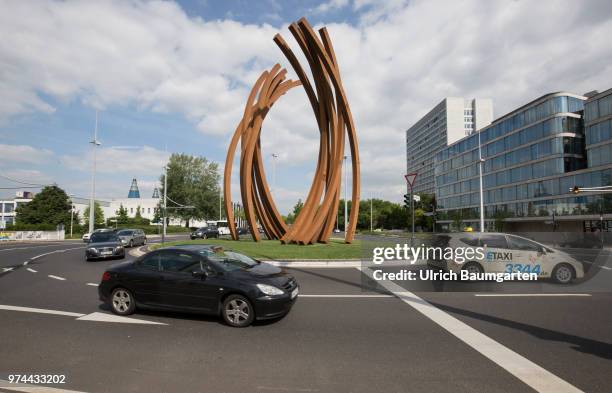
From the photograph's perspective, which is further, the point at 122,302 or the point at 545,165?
the point at 545,165

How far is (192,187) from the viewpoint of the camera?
77750 millimetres

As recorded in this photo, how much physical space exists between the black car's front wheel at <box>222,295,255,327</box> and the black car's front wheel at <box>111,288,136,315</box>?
206cm

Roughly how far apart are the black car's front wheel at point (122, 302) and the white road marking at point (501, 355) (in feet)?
18.6

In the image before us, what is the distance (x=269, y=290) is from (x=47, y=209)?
74.4 metres

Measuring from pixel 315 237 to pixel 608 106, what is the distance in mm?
40410

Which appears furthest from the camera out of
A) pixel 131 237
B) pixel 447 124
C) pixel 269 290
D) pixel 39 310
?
pixel 447 124

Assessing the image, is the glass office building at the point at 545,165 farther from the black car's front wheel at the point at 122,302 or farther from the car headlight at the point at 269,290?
the black car's front wheel at the point at 122,302

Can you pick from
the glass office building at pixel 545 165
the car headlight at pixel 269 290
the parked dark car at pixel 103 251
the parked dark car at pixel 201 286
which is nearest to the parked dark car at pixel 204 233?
the parked dark car at pixel 103 251

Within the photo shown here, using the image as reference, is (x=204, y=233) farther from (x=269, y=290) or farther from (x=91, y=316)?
(x=269, y=290)

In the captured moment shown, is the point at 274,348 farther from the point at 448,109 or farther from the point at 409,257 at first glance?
the point at 448,109

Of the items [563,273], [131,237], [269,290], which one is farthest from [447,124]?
[269,290]

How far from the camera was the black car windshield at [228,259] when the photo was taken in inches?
280

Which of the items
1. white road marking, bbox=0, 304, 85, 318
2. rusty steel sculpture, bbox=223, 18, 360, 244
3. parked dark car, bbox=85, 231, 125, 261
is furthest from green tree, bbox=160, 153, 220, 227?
white road marking, bbox=0, 304, 85, 318

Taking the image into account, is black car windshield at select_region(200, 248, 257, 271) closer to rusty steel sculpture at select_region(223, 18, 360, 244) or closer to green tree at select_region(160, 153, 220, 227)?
rusty steel sculpture at select_region(223, 18, 360, 244)
